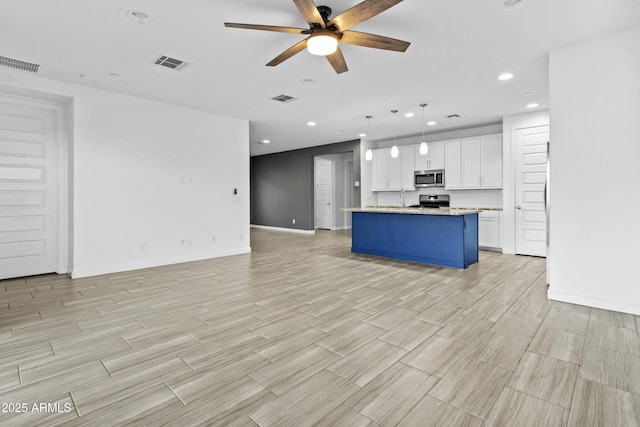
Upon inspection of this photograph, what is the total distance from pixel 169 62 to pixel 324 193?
7844mm

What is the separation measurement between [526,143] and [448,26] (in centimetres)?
404

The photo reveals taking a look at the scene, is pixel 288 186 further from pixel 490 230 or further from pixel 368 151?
pixel 490 230

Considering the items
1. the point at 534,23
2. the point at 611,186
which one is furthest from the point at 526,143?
the point at 534,23

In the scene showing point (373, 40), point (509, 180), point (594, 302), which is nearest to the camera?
point (373, 40)

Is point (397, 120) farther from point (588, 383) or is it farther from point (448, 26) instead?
point (588, 383)

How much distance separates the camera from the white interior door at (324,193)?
11047mm

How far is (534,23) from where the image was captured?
2865 millimetres

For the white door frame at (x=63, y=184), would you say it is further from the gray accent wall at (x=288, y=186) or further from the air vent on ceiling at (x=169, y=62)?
the gray accent wall at (x=288, y=186)

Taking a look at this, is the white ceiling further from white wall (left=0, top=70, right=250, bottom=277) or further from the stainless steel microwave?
the stainless steel microwave

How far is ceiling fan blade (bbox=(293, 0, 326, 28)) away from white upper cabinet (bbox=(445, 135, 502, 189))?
17.5 ft

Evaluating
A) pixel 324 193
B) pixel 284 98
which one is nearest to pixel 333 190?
pixel 324 193

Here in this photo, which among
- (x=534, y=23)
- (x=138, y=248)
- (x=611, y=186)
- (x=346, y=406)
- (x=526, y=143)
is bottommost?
(x=346, y=406)

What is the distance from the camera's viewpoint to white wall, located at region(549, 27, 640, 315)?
117 inches

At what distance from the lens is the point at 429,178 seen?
7387 mm
